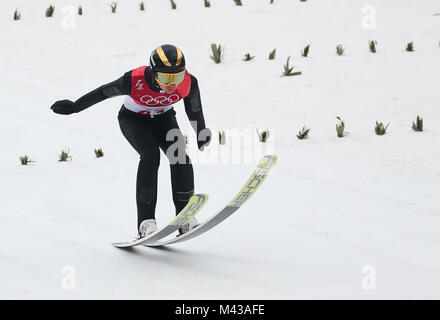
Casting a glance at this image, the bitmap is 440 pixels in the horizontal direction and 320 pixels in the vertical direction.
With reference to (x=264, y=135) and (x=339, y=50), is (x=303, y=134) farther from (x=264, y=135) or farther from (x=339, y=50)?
(x=339, y=50)

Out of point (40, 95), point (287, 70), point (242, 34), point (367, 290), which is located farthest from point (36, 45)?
point (367, 290)

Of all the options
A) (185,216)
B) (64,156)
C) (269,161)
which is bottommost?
(185,216)

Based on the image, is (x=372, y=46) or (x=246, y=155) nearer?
(x=246, y=155)

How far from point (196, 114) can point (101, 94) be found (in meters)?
0.78

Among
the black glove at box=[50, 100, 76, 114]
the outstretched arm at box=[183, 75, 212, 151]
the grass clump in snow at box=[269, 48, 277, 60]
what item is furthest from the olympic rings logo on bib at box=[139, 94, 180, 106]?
the grass clump in snow at box=[269, 48, 277, 60]

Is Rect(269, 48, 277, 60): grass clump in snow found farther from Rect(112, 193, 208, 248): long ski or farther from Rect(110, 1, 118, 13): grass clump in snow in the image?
Rect(112, 193, 208, 248): long ski

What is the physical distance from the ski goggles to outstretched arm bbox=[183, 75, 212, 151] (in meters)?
0.35

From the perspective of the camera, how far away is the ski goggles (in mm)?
5684

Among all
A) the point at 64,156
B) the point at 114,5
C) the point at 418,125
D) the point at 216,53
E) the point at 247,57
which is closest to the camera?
the point at 64,156

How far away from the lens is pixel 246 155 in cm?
930

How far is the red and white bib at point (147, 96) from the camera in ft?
19.3

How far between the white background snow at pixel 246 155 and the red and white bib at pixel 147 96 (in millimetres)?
1207

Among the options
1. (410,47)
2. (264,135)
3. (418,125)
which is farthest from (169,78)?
(410,47)
